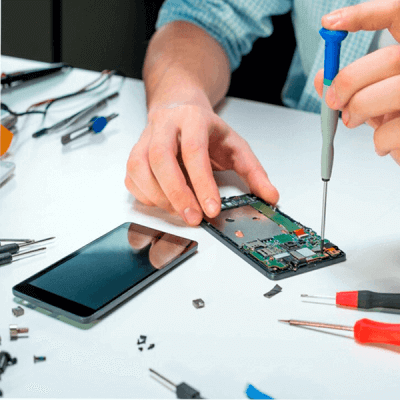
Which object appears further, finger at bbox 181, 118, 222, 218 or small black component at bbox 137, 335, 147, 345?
finger at bbox 181, 118, 222, 218

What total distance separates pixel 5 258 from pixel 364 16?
1.61 ft

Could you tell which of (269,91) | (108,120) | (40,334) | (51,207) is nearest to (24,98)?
(108,120)

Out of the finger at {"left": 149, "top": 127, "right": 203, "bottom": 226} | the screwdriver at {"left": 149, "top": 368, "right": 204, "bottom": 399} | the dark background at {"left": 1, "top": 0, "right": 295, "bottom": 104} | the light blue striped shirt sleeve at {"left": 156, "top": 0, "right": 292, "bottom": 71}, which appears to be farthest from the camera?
the dark background at {"left": 1, "top": 0, "right": 295, "bottom": 104}

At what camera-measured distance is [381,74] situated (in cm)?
61

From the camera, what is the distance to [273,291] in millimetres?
627

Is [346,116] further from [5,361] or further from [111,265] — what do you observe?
[5,361]

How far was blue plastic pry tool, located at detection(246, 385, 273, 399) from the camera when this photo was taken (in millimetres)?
472

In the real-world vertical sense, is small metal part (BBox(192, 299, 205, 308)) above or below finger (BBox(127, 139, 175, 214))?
below

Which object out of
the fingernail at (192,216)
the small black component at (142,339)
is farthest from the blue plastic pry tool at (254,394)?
the fingernail at (192,216)

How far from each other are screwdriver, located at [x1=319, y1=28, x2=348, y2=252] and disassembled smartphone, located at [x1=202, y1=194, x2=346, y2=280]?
0.02 m

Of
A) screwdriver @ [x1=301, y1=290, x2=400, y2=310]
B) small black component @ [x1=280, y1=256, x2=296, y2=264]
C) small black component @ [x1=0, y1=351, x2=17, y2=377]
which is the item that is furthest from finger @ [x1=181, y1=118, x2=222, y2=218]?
small black component @ [x1=0, y1=351, x2=17, y2=377]

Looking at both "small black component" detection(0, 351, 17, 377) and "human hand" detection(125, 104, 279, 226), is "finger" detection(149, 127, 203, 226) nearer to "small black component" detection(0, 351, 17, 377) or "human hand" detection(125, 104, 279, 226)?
"human hand" detection(125, 104, 279, 226)

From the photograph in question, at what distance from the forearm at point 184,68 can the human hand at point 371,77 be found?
409mm

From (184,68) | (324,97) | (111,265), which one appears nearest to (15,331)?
(111,265)
